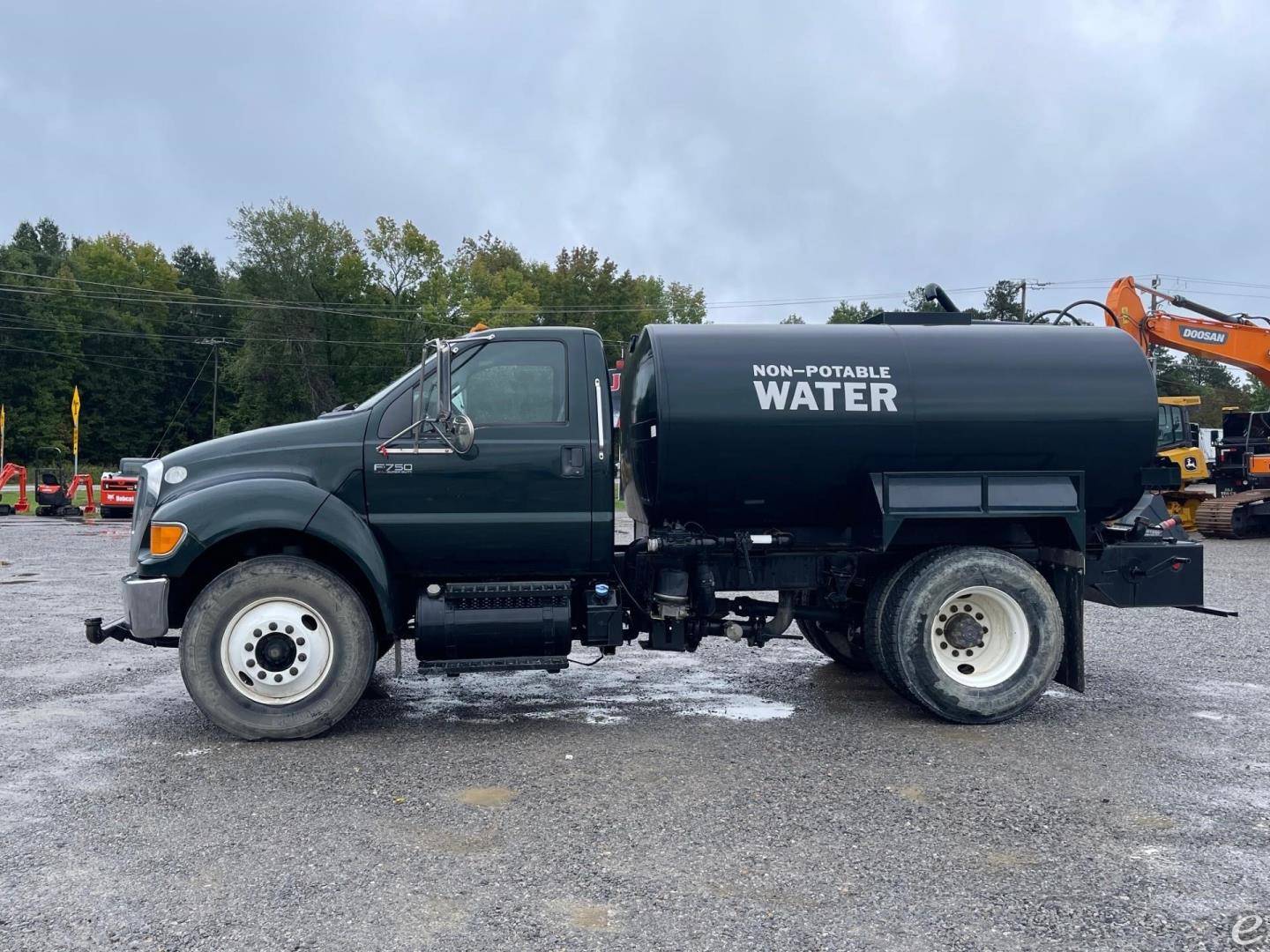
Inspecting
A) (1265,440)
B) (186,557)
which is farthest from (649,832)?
(1265,440)

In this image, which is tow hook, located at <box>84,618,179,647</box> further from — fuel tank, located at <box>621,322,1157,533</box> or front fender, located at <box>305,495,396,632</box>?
fuel tank, located at <box>621,322,1157,533</box>

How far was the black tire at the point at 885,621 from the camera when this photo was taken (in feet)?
21.3

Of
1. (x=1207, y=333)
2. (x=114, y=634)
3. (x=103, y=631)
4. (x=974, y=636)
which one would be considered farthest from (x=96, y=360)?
(x=974, y=636)

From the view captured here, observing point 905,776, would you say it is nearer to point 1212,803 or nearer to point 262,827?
point 1212,803

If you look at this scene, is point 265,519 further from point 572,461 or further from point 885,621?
point 885,621

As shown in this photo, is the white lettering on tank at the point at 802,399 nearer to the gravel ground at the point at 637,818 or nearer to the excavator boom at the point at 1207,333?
the gravel ground at the point at 637,818

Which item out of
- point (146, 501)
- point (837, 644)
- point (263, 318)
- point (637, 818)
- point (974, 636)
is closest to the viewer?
point (637, 818)

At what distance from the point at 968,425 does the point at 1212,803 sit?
8.11 ft

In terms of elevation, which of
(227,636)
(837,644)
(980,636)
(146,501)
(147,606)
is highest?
(146,501)

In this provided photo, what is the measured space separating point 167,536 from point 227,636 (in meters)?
0.66

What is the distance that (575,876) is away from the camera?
407 cm

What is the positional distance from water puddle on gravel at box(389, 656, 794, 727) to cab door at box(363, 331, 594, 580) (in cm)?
104

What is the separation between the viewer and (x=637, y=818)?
472 cm

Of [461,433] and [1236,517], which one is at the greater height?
[461,433]
